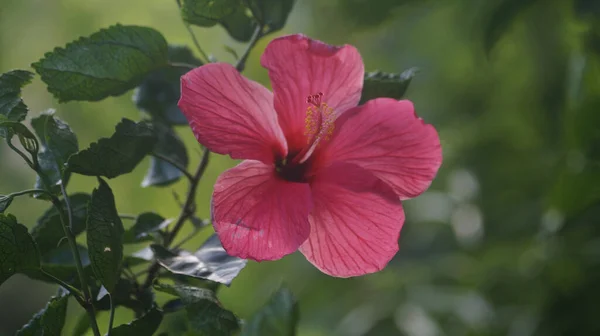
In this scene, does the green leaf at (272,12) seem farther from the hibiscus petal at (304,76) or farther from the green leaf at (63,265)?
the green leaf at (63,265)

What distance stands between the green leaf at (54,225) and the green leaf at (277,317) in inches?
6.1

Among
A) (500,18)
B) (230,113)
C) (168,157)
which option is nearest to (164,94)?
(168,157)

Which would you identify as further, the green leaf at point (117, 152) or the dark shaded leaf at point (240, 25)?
the dark shaded leaf at point (240, 25)

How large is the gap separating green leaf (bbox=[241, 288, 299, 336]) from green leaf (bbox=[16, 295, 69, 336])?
114 millimetres

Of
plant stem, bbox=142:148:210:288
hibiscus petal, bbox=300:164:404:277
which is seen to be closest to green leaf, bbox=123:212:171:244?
plant stem, bbox=142:148:210:288

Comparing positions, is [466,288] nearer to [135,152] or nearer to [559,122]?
[559,122]

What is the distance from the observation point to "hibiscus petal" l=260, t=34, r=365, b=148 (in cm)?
42

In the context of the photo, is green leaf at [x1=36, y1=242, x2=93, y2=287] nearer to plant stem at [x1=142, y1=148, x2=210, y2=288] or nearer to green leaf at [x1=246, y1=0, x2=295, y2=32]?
plant stem at [x1=142, y1=148, x2=210, y2=288]

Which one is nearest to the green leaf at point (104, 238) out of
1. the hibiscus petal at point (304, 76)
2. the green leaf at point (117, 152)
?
the green leaf at point (117, 152)

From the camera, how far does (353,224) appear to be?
1.34 ft

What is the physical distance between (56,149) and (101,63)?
0.06 meters

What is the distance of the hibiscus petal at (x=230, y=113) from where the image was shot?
0.38 meters

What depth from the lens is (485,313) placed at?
1.07 meters

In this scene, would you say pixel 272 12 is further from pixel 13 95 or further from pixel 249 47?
pixel 13 95
